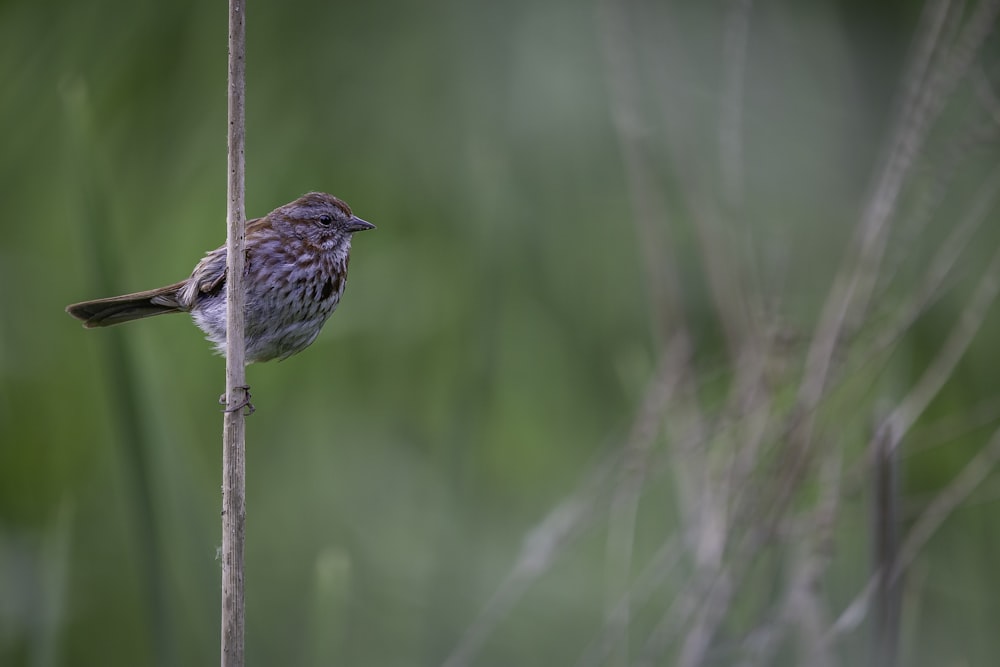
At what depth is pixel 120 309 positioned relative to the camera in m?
1.88

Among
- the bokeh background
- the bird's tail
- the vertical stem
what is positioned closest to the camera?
the vertical stem

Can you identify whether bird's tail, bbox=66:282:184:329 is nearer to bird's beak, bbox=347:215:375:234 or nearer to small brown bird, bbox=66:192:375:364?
small brown bird, bbox=66:192:375:364

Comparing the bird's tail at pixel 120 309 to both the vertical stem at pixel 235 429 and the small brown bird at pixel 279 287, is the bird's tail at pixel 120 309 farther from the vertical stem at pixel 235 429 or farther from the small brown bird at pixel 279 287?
the vertical stem at pixel 235 429

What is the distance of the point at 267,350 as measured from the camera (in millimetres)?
1833

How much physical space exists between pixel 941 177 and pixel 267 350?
1.42 meters

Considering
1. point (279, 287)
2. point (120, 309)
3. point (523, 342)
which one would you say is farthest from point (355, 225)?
point (523, 342)

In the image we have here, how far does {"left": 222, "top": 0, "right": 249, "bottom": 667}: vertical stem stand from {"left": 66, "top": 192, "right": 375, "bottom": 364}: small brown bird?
1.02 feet

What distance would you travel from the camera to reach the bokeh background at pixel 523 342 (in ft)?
6.36

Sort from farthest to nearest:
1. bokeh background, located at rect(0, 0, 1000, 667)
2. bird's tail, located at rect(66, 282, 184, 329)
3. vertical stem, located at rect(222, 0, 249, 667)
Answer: bokeh background, located at rect(0, 0, 1000, 667), bird's tail, located at rect(66, 282, 184, 329), vertical stem, located at rect(222, 0, 249, 667)

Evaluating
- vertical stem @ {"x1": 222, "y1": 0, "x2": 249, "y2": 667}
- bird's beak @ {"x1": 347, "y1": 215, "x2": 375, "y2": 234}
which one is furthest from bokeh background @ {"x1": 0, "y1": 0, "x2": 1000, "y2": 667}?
bird's beak @ {"x1": 347, "y1": 215, "x2": 375, "y2": 234}

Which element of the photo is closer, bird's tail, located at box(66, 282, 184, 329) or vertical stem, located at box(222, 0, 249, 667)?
vertical stem, located at box(222, 0, 249, 667)

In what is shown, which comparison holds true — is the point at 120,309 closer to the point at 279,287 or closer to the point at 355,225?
the point at 279,287

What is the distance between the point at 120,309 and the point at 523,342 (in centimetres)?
185

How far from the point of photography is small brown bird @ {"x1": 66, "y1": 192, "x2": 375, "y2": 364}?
1.82 m
